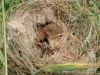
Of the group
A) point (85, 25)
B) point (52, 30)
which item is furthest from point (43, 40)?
point (85, 25)

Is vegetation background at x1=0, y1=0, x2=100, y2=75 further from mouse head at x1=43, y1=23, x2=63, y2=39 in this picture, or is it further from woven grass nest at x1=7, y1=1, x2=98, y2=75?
mouse head at x1=43, y1=23, x2=63, y2=39

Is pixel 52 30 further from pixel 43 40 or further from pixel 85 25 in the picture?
pixel 85 25

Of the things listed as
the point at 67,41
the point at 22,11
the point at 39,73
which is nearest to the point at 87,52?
the point at 67,41

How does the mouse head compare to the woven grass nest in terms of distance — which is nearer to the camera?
the woven grass nest

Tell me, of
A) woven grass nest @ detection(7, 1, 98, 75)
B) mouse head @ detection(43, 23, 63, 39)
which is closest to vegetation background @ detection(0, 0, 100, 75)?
woven grass nest @ detection(7, 1, 98, 75)
